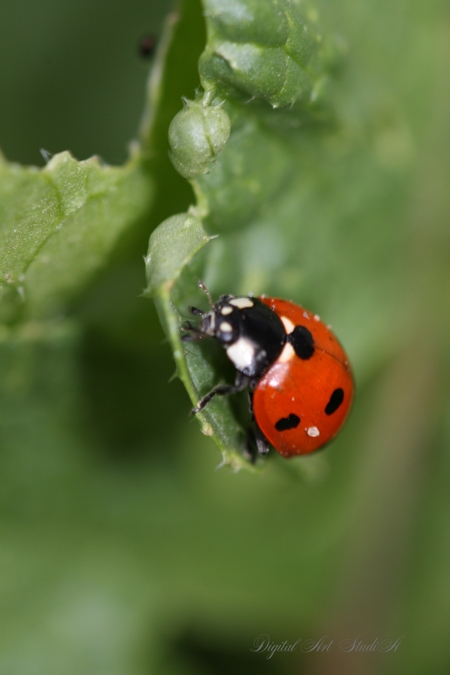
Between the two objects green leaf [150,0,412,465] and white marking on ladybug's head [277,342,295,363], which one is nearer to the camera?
green leaf [150,0,412,465]

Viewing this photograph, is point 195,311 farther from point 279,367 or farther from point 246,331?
point 279,367

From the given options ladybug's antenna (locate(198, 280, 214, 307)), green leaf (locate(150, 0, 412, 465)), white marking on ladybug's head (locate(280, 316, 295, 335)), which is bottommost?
ladybug's antenna (locate(198, 280, 214, 307))

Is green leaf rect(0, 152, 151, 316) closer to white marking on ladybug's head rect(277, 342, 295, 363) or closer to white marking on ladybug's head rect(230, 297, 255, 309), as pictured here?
white marking on ladybug's head rect(230, 297, 255, 309)

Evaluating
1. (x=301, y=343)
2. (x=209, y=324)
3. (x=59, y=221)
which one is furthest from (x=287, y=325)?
(x=59, y=221)

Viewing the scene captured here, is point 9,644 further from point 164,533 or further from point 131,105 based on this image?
point 131,105

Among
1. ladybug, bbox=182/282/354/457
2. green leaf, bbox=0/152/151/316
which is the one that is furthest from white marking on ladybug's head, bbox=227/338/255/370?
green leaf, bbox=0/152/151/316

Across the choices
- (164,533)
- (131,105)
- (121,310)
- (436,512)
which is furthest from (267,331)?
(131,105)
